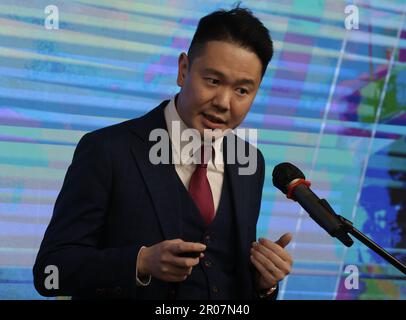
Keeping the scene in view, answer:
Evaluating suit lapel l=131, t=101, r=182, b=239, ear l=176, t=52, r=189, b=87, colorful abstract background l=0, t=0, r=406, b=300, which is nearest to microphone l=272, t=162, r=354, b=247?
suit lapel l=131, t=101, r=182, b=239

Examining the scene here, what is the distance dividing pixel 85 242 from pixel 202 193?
297 millimetres

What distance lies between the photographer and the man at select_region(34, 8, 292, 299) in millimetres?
1630

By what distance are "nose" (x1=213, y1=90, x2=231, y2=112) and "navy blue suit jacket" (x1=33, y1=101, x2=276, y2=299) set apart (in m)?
0.18

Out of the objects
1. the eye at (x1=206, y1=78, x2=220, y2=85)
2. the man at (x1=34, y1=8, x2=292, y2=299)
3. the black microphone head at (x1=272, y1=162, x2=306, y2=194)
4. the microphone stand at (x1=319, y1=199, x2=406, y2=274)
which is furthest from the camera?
the eye at (x1=206, y1=78, x2=220, y2=85)

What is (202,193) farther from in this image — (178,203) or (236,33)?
(236,33)

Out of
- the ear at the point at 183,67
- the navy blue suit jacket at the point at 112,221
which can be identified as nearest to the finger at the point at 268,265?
the navy blue suit jacket at the point at 112,221

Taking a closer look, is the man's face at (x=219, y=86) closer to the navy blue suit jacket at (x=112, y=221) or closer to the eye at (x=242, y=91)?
the eye at (x=242, y=91)

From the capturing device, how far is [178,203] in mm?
1713

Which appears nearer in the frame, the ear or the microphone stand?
the microphone stand

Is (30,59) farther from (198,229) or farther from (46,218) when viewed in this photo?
(198,229)

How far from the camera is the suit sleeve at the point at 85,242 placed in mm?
1590

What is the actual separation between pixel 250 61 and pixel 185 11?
0.88m

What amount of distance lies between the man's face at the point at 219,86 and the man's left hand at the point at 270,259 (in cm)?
30

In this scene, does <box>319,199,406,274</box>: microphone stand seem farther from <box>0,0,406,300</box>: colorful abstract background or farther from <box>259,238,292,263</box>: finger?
<box>0,0,406,300</box>: colorful abstract background
